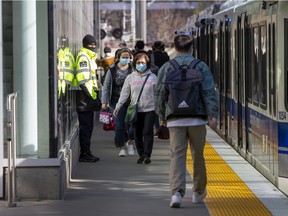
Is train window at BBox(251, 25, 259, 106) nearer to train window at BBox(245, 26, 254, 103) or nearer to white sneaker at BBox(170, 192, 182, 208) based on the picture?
train window at BBox(245, 26, 254, 103)

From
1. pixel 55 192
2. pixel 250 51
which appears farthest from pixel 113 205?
pixel 250 51

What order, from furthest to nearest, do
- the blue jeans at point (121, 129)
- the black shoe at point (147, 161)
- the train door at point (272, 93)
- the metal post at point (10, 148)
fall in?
1. the blue jeans at point (121, 129)
2. the black shoe at point (147, 161)
3. the train door at point (272, 93)
4. the metal post at point (10, 148)

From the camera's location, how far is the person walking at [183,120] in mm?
10953

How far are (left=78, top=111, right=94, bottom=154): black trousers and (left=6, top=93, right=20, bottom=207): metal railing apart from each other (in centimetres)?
448

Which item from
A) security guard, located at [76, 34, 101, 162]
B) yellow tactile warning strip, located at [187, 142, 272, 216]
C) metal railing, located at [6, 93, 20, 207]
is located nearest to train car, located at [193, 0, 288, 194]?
yellow tactile warning strip, located at [187, 142, 272, 216]

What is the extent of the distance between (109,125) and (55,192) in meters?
6.60

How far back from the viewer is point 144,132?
50.0ft

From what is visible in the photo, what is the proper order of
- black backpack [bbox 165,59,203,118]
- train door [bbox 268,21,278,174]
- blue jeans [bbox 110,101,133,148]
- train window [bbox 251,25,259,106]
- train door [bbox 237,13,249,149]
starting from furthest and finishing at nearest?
1. blue jeans [bbox 110,101,133,148]
2. train door [bbox 237,13,249,149]
3. train window [bbox 251,25,259,106]
4. train door [bbox 268,21,278,174]
5. black backpack [bbox 165,59,203,118]

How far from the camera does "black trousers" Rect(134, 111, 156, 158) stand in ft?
49.8

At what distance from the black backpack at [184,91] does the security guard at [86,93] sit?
4.16 m

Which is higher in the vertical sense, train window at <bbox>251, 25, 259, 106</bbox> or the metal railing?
train window at <bbox>251, 25, 259, 106</bbox>

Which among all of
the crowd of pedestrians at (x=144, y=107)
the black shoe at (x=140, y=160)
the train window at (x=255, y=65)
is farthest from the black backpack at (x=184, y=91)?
the black shoe at (x=140, y=160)

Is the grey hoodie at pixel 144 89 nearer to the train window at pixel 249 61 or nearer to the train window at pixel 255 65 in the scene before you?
the train window at pixel 249 61

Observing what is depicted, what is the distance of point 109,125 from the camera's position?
58.8 ft
